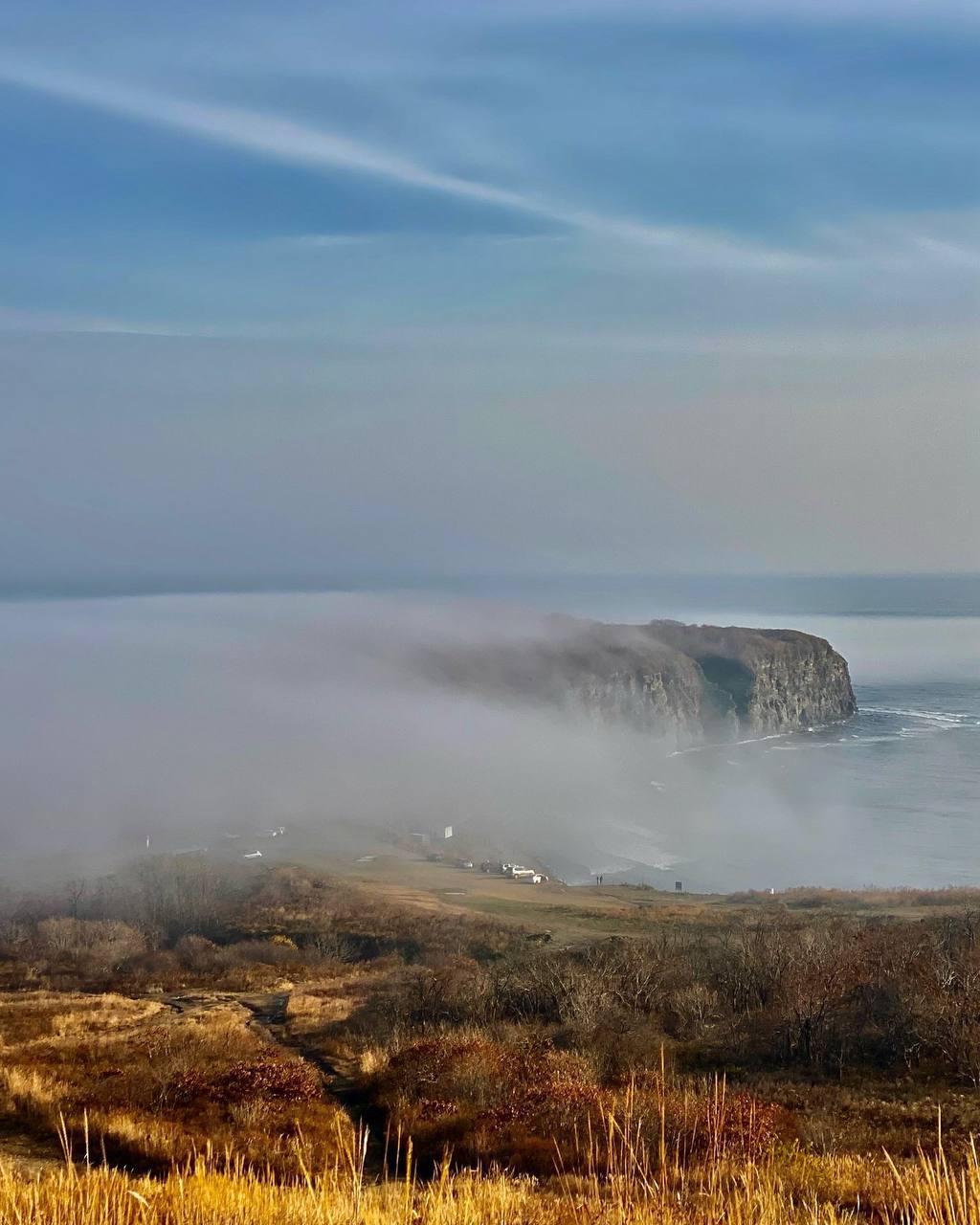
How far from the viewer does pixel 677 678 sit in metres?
155

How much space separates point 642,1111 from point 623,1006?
27.3 ft

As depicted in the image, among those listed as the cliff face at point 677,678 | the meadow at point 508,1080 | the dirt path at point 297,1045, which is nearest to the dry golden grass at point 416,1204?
the meadow at point 508,1080

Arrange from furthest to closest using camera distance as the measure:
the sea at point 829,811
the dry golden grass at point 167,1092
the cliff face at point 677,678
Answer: the cliff face at point 677,678
the sea at point 829,811
the dry golden grass at point 167,1092

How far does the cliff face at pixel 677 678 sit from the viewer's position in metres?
151

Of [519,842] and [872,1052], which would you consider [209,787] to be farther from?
[872,1052]

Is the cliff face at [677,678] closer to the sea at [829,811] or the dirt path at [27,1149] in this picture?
the sea at [829,811]

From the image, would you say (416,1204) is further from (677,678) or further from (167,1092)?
(677,678)

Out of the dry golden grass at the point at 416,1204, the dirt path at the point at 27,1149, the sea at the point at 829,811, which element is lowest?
the sea at the point at 829,811

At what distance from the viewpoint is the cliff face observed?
495 ft

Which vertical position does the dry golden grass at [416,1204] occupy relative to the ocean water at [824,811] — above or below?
above

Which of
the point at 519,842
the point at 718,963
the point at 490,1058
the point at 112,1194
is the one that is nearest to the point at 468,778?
the point at 519,842

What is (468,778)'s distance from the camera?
110000mm

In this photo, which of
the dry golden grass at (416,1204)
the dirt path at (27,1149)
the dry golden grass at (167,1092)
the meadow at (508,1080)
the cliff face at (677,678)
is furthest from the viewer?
the cliff face at (677,678)

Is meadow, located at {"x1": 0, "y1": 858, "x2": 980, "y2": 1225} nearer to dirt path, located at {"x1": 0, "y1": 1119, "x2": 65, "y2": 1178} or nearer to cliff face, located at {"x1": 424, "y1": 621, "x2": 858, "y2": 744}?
dirt path, located at {"x1": 0, "y1": 1119, "x2": 65, "y2": 1178}
